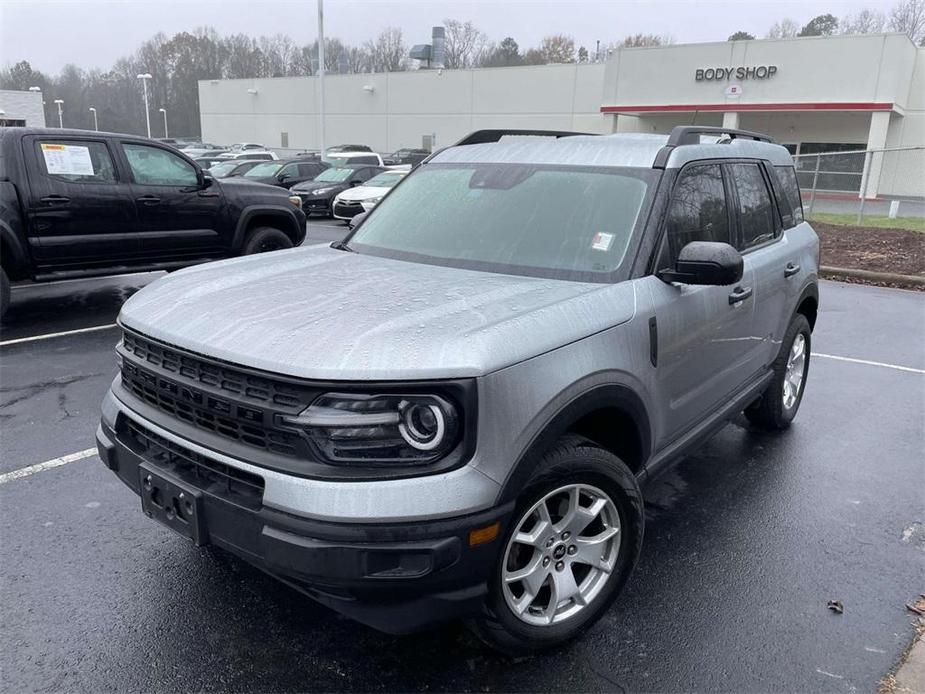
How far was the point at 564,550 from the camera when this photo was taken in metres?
2.71

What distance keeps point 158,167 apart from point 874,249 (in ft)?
42.3

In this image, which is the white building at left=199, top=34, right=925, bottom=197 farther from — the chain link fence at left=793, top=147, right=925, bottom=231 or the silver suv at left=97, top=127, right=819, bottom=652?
the silver suv at left=97, top=127, right=819, bottom=652

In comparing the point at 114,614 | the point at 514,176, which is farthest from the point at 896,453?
the point at 114,614

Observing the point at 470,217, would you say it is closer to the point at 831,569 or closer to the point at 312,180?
the point at 831,569

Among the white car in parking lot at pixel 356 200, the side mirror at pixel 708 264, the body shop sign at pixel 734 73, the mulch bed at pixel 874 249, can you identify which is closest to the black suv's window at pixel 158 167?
the side mirror at pixel 708 264

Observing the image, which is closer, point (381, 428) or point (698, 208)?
point (381, 428)

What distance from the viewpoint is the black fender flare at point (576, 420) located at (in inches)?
92.7

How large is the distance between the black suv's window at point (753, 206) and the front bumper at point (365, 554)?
8.73 feet

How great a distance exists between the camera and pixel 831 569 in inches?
136

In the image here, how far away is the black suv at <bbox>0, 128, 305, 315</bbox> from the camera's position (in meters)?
7.23

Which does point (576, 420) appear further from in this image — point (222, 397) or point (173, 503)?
point (173, 503)

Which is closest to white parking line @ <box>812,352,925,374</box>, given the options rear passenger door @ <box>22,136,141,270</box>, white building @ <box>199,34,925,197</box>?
rear passenger door @ <box>22,136,141,270</box>

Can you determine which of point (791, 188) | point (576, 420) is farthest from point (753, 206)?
point (576, 420)

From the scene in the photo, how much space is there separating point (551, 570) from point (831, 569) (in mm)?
1648
